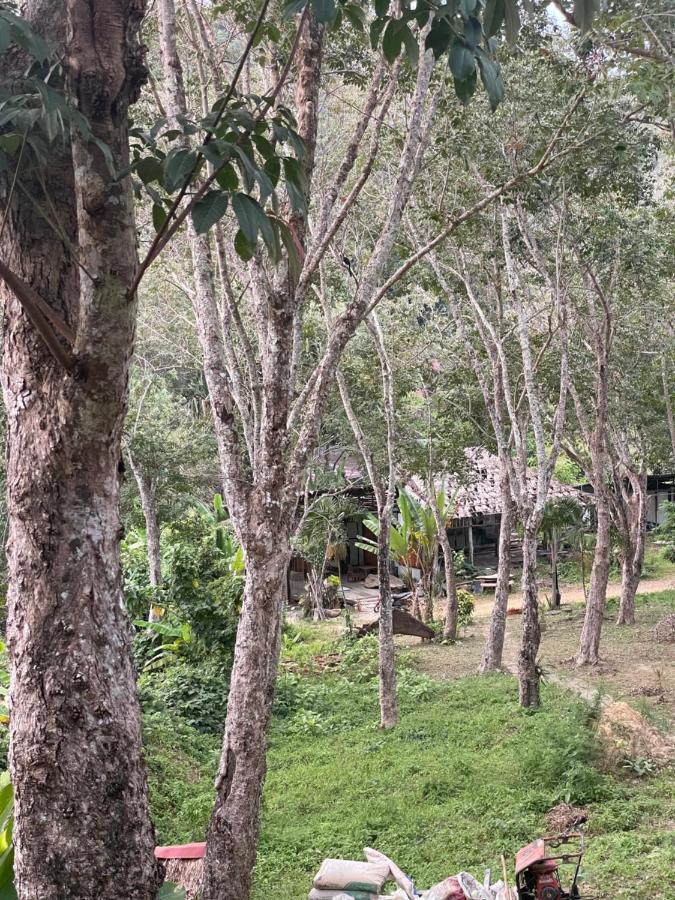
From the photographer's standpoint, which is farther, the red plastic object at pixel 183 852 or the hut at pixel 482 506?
the hut at pixel 482 506

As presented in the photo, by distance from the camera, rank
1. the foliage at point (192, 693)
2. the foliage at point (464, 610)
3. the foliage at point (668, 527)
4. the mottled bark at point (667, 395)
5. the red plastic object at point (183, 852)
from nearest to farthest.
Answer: the red plastic object at point (183, 852)
the foliage at point (192, 693)
the mottled bark at point (667, 395)
the foliage at point (464, 610)
the foliage at point (668, 527)

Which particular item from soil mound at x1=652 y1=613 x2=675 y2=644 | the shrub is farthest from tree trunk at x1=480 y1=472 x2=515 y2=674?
the shrub

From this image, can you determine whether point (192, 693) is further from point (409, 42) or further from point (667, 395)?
point (667, 395)

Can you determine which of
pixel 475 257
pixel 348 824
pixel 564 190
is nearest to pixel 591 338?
pixel 475 257

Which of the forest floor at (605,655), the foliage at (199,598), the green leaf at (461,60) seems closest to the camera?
the green leaf at (461,60)

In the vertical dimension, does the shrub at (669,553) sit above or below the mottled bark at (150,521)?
below

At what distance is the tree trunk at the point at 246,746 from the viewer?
489 cm

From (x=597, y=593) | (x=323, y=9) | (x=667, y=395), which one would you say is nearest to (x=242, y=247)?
(x=323, y=9)

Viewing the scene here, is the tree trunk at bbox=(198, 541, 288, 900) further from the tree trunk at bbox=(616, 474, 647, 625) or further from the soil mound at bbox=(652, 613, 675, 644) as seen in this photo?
the tree trunk at bbox=(616, 474, 647, 625)

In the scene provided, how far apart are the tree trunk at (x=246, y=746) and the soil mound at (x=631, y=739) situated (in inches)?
184

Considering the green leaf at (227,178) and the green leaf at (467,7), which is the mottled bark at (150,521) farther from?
the green leaf at (467,7)

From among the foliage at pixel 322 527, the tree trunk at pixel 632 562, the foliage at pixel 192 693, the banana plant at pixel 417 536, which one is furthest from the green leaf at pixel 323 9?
the foliage at pixel 322 527

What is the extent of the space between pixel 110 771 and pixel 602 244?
1076cm

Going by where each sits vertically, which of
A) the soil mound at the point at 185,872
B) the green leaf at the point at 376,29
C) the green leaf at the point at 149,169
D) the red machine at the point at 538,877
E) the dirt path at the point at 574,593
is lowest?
the soil mound at the point at 185,872
